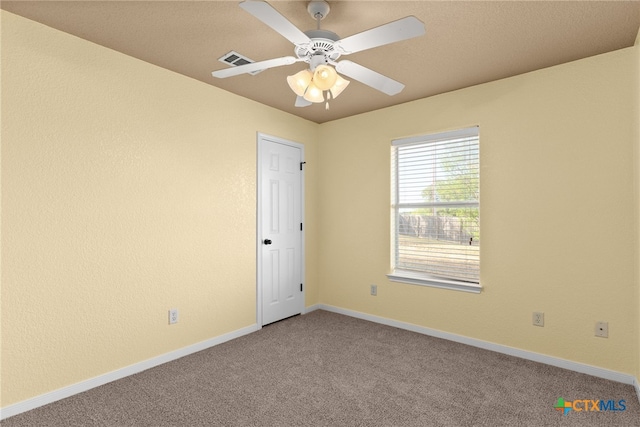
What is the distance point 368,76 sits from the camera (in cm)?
211

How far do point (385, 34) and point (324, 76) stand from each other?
1.33ft

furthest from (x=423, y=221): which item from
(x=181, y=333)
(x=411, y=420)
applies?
(x=181, y=333)

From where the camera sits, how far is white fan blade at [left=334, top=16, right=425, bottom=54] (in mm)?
1547

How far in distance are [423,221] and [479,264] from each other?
71cm

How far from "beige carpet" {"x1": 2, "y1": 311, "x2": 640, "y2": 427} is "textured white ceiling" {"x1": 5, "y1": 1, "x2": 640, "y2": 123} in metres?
2.48

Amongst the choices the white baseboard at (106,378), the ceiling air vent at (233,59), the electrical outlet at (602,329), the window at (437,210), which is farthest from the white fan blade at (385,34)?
the white baseboard at (106,378)

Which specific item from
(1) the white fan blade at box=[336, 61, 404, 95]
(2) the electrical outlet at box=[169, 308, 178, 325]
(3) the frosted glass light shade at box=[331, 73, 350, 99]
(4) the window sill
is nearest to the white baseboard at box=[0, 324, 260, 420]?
(2) the electrical outlet at box=[169, 308, 178, 325]

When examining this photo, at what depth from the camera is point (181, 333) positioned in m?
3.04

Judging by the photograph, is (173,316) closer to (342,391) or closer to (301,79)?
(342,391)

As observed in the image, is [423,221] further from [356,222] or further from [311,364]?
[311,364]

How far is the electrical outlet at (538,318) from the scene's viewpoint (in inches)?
114

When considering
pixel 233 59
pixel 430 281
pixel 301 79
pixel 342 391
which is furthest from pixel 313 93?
pixel 430 281

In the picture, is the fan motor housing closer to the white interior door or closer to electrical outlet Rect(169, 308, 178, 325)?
the white interior door

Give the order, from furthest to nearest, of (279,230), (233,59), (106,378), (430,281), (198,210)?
(279,230) < (430,281) < (198,210) < (233,59) < (106,378)
